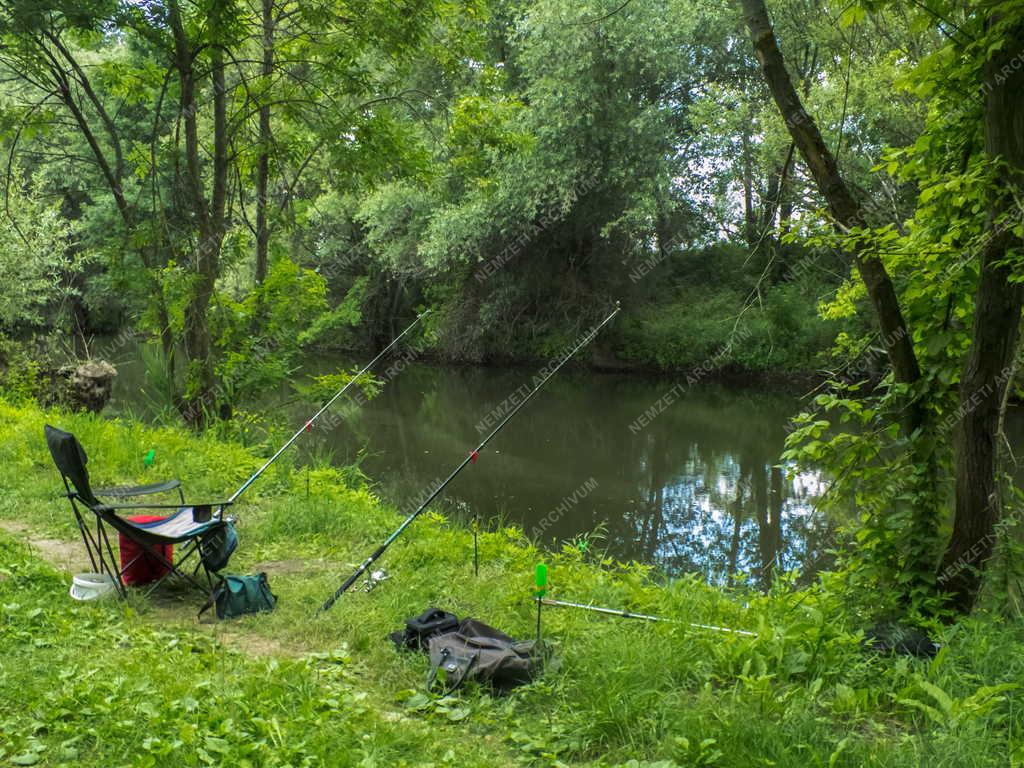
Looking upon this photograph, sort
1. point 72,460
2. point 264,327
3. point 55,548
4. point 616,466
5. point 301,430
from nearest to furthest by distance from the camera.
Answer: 1. point 72,460
2. point 55,548
3. point 301,430
4. point 264,327
5. point 616,466

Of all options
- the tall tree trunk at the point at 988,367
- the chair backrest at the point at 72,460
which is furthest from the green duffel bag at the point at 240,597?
the tall tree trunk at the point at 988,367

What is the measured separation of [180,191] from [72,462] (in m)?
5.44

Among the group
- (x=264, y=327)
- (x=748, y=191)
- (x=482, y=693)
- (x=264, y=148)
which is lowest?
(x=482, y=693)

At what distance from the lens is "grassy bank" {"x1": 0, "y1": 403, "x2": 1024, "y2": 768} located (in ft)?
8.17

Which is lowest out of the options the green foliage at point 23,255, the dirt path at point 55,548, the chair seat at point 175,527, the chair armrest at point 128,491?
the dirt path at point 55,548

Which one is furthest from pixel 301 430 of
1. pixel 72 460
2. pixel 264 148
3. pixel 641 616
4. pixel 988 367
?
pixel 988 367

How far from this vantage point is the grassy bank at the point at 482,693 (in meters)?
2.49

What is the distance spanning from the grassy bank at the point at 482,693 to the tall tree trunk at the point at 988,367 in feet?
1.23

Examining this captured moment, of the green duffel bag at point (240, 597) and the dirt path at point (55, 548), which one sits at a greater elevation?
the dirt path at point (55, 548)

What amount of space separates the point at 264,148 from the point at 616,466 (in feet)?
18.9

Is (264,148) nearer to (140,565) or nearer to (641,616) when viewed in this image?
(140,565)

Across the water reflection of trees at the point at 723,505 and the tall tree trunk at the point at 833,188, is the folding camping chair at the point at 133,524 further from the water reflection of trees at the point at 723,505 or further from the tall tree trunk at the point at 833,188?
the tall tree trunk at the point at 833,188

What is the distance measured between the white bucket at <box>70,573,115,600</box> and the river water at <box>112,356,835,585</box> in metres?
3.11

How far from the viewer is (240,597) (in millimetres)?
3873
